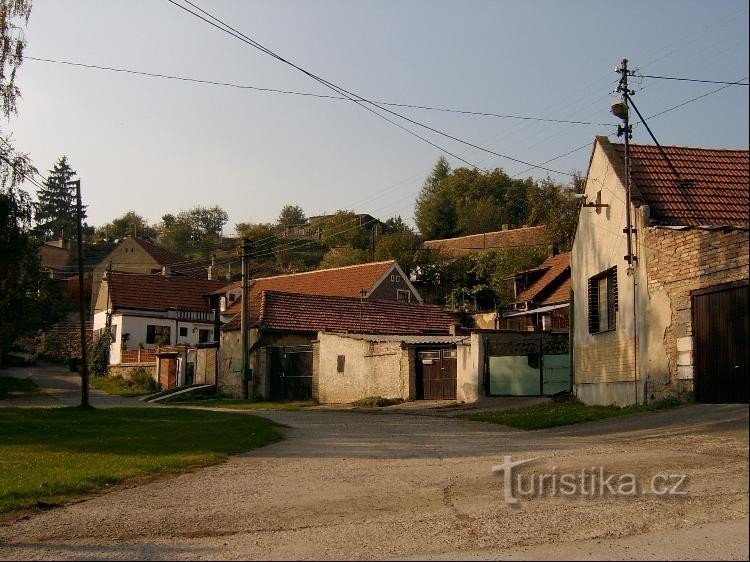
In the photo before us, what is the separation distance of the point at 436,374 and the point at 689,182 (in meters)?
12.6

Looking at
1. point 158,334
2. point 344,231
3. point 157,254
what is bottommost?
point 158,334

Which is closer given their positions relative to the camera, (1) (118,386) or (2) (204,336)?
(1) (118,386)

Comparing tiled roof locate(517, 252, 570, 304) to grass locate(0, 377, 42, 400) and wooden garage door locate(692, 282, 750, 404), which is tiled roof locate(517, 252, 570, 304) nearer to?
grass locate(0, 377, 42, 400)

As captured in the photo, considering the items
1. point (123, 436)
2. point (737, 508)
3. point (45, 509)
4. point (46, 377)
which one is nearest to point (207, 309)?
point (46, 377)

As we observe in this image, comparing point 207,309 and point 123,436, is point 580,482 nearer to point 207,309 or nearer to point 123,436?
point 123,436

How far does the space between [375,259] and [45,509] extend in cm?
6034

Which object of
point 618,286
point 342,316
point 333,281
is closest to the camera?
point 618,286

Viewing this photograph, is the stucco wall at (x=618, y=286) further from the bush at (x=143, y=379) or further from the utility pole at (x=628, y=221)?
the bush at (x=143, y=379)

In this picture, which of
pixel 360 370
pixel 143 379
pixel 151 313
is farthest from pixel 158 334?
pixel 360 370

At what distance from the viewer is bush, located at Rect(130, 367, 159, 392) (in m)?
48.7

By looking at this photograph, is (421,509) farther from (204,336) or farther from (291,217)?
(291,217)

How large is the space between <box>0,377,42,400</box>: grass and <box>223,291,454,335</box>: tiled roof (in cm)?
1117

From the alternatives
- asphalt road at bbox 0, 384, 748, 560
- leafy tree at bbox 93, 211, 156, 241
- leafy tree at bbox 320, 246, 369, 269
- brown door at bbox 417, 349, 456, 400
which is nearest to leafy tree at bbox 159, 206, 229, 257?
leafy tree at bbox 93, 211, 156, 241

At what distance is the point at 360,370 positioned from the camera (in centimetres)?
3275
